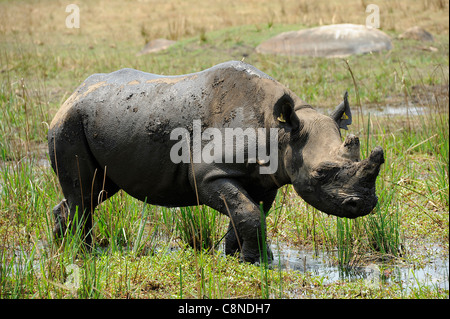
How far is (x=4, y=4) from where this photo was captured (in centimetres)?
2012

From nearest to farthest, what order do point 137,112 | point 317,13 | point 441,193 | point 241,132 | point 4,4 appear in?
point 241,132 < point 137,112 < point 441,193 < point 317,13 < point 4,4

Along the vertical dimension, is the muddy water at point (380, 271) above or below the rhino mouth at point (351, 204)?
below

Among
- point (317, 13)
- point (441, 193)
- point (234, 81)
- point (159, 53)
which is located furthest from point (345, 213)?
point (317, 13)

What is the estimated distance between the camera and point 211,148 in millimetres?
4438

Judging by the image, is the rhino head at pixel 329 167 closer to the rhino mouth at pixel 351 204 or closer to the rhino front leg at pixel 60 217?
the rhino mouth at pixel 351 204

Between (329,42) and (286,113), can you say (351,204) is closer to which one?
(286,113)

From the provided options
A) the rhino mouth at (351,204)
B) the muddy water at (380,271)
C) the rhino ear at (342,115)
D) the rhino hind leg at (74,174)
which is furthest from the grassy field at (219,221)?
the rhino ear at (342,115)

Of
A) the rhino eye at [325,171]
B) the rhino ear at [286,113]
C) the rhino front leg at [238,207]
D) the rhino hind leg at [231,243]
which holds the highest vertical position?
the rhino ear at [286,113]

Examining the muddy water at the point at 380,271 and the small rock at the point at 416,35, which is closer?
the muddy water at the point at 380,271

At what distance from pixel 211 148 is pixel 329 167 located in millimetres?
788

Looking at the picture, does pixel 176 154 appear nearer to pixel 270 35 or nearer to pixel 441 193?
pixel 441 193

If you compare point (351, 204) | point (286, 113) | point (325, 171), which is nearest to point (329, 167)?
point (325, 171)

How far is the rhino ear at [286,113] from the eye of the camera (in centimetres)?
423
